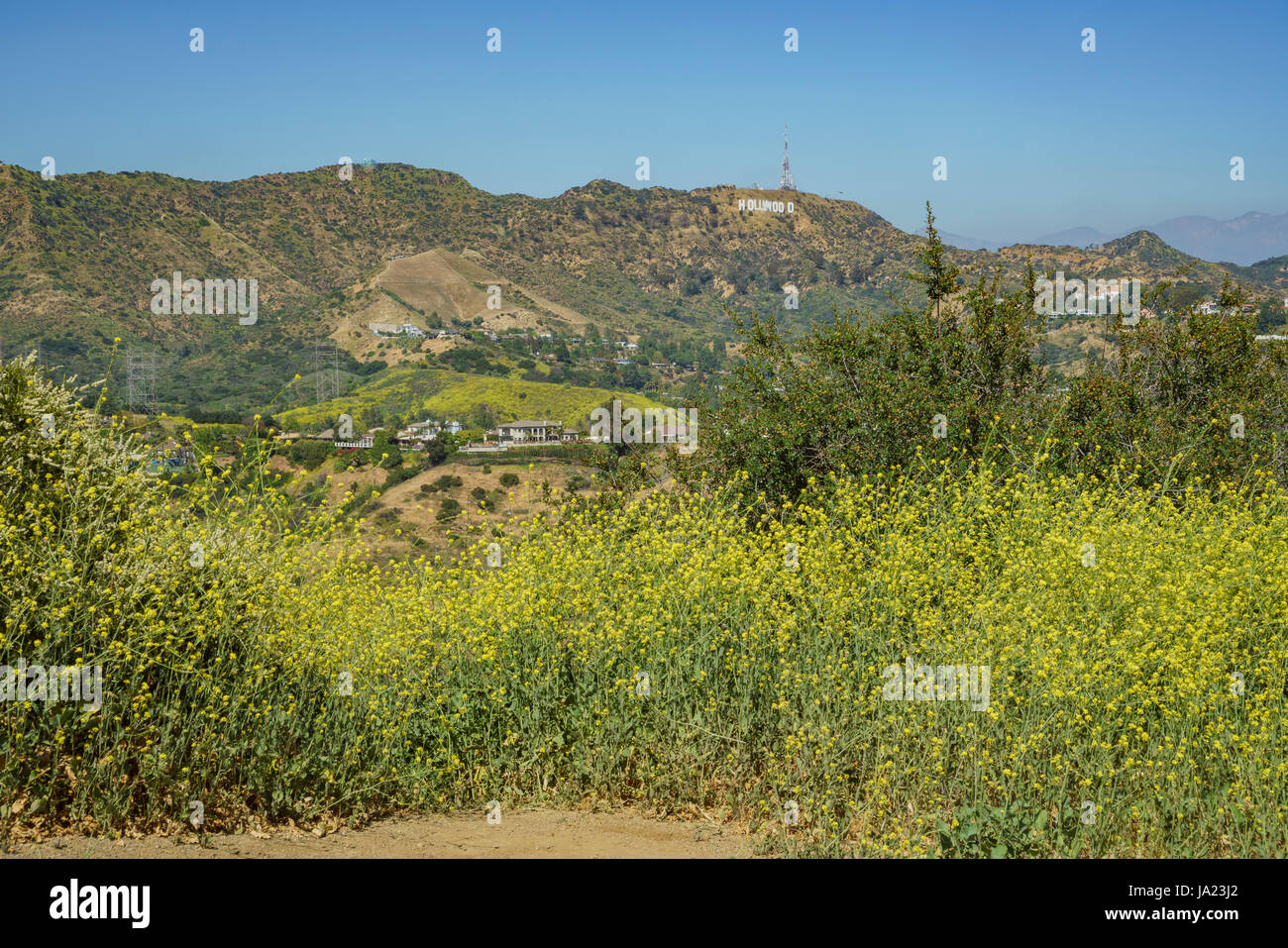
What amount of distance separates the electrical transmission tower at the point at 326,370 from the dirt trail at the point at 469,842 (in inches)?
4305

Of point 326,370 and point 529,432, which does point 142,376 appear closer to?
point 326,370

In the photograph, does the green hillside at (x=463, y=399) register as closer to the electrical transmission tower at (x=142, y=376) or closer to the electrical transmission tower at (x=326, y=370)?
the electrical transmission tower at (x=326, y=370)

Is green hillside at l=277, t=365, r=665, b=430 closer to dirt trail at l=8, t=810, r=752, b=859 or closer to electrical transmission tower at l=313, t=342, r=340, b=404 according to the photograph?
electrical transmission tower at l=313, t=342, r=340, b=404

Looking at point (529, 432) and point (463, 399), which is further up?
point (463, 399)

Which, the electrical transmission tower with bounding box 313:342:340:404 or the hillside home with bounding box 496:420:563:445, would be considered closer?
the hillside home with bounding box 496:420:563:445

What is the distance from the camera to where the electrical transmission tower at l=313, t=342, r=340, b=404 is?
114300 mm

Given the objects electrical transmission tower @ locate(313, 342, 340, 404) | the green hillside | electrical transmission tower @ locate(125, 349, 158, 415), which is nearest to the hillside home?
the green hillside

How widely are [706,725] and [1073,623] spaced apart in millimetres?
2402

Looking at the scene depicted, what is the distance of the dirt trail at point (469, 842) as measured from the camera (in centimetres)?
390

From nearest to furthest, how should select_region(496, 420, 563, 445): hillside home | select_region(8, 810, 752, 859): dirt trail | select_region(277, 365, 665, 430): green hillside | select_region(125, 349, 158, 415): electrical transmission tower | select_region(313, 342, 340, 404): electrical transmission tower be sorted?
select_region(8, 810, 752, 859): dirt trail
select_region(496, 420, 563, 445): hillside home
select_region(125, 349, 158, 415): electrical transmission tower
select_region(277, 365, 665, 430): green hillside
select_region(313, 342, 340, 404): electrical transmission tower

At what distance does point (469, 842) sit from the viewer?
4348 mm

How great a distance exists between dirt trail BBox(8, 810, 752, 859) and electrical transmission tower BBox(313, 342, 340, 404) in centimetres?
10935

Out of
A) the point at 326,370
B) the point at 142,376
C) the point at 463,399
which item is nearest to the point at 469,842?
the point at 463,399

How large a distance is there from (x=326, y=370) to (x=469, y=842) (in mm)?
133643
